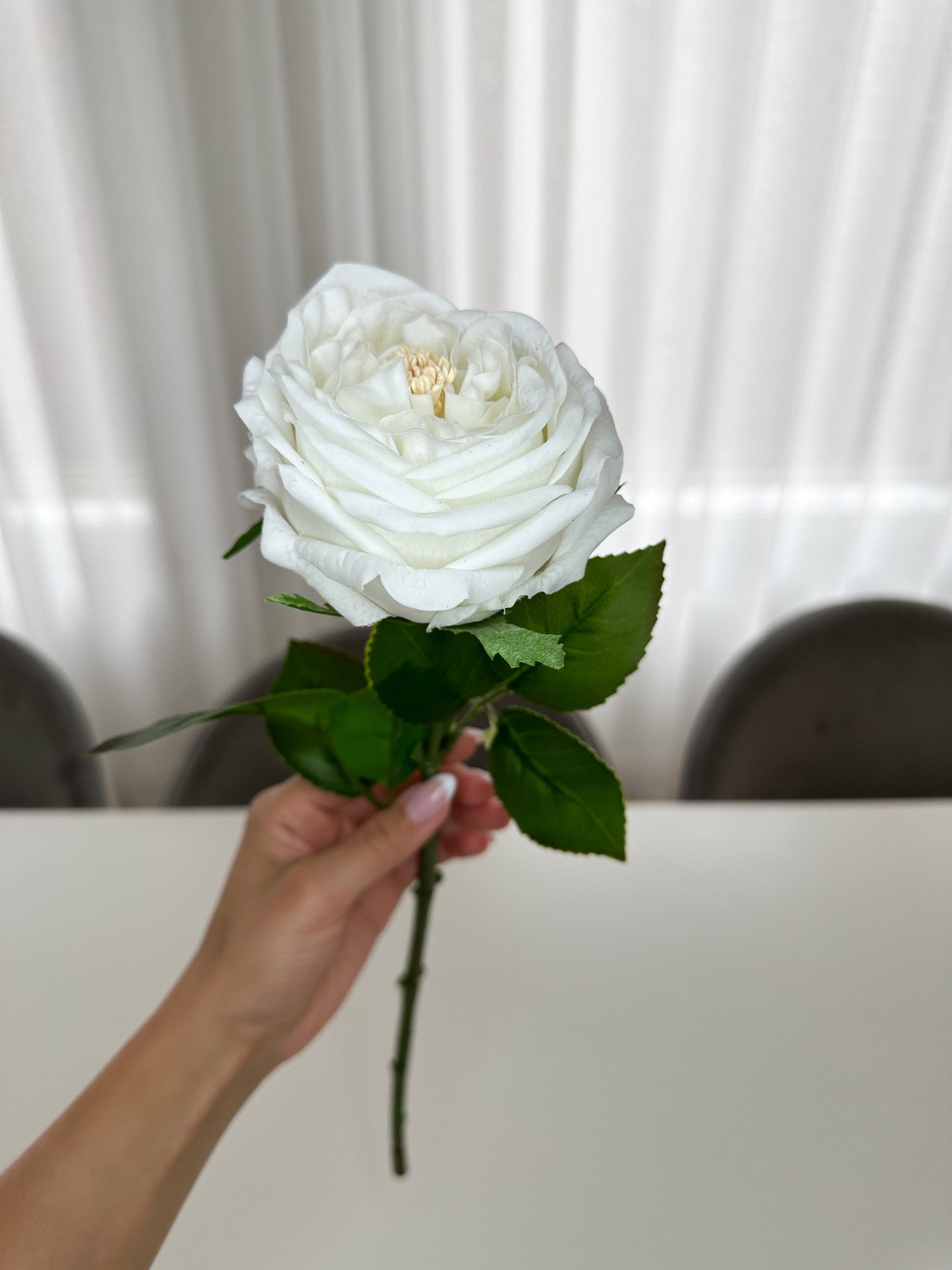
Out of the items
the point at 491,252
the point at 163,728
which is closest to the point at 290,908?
the point at 163,728

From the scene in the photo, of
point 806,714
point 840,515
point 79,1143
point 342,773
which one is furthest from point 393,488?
point 840,515

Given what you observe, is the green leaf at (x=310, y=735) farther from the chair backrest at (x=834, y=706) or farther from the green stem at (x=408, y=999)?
the chair backrest at (x=834, y=706)

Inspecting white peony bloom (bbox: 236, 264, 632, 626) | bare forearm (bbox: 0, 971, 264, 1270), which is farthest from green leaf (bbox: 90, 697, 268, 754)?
bare forearm (bbox: 0, 971, 264, 1270)

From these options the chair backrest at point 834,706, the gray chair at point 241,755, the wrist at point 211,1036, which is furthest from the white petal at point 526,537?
the chair backrest at point 834,706

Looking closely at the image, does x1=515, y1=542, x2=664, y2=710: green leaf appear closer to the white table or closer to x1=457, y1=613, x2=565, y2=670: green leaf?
x1=457, y1=613, x2=565, y2=670: green leaf

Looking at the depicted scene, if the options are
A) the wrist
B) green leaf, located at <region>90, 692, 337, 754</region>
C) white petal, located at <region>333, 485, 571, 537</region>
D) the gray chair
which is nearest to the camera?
white petal, located at <region>333, 485, 571, 537</region>

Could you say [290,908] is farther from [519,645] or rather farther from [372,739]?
[519,645]

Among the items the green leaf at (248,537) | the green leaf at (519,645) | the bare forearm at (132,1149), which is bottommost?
the bare forearm at (132,1149)
